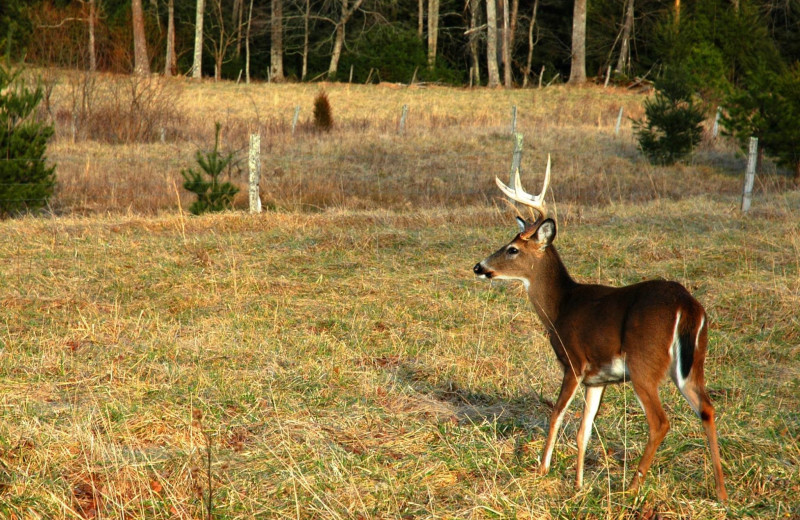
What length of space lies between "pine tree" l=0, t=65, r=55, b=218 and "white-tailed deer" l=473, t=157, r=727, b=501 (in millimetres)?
10738

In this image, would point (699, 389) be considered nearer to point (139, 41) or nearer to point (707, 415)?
point (707, 415)

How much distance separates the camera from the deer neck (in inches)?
186

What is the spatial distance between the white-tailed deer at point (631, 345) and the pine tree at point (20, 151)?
423 inches

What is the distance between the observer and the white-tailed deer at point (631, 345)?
12.8 ft

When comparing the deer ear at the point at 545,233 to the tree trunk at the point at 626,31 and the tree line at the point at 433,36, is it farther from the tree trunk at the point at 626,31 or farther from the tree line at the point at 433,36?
the tree trunk at the point at 626,31

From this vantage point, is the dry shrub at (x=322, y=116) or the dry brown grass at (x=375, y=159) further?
the dry shrub at (x=322, y=116)

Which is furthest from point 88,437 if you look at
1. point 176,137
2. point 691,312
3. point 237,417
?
point 176,137

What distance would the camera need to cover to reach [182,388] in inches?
220

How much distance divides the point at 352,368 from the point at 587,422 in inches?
92.7

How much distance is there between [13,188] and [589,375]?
11537mm

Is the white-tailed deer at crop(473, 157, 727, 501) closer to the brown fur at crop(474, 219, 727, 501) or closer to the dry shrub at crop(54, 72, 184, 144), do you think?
the brown fur at crop(474, 219, 727, 501)

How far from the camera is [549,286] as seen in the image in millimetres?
4809

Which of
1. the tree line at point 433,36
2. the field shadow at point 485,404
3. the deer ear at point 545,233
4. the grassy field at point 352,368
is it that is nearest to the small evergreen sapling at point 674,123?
the grassy field at point 352,368

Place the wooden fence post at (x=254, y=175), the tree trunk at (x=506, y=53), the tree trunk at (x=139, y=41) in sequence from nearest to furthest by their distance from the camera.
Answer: the wooden fence post at (x=254, y=175)
the tree trunk at (x=139, y=41)
the tree trunk at (x=506, y=53)
